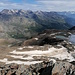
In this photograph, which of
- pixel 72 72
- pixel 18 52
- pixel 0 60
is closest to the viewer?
pixel 72 72

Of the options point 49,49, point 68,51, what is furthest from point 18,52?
point 68,51

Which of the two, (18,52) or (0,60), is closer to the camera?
(0,60)

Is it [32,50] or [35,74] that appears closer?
[35,74]

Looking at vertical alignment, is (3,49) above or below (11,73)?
below

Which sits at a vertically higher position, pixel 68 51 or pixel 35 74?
pixel 35 74

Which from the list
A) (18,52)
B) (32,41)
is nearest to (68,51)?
(18,52)

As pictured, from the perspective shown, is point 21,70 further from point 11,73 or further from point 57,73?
point 57,73

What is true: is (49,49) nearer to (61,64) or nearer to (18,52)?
(18,52)

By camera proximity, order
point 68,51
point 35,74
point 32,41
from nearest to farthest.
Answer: point 35,74 → point 68,51 → point 32,41

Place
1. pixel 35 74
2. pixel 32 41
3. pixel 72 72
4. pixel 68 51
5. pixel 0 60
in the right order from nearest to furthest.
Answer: pixel 72 72, pixel 35 74, pixel 0 60, pixel 68 51, pixel 32 41
